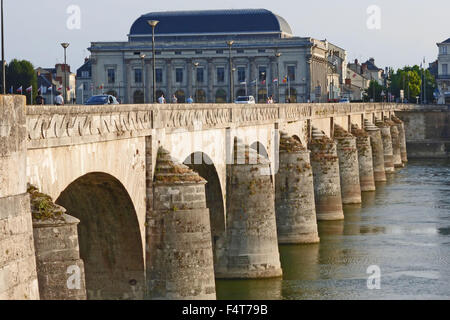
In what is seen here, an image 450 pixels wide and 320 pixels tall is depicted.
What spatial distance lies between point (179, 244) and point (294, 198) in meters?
22.6

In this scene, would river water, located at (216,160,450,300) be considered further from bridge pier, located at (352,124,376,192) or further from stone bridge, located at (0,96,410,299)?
bridge pier, located at (352,124,376,192)

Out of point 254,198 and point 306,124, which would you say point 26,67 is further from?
point 254,198

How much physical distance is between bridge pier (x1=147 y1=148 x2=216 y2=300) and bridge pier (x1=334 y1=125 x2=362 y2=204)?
1692 inches

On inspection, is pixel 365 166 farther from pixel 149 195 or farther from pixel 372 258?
pixel 149 195

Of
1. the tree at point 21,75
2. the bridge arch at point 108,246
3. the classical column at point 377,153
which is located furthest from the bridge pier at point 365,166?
the bridge arch at point 108,246

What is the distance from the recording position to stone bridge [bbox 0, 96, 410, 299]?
2144 centimetres

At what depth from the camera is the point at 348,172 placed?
76875mm

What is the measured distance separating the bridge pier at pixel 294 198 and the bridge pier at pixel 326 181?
8.95 m

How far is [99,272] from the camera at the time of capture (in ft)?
112

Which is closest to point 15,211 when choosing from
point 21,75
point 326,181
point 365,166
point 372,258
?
point 372,258

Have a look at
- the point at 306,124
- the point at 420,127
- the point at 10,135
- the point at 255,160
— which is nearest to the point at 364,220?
the point at 306,124

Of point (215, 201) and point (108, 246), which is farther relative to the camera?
point (215, 201)

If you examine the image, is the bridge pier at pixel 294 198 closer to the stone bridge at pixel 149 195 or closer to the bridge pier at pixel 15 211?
the stone bridge at pixel 149 195

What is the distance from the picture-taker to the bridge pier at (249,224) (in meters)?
44.5
